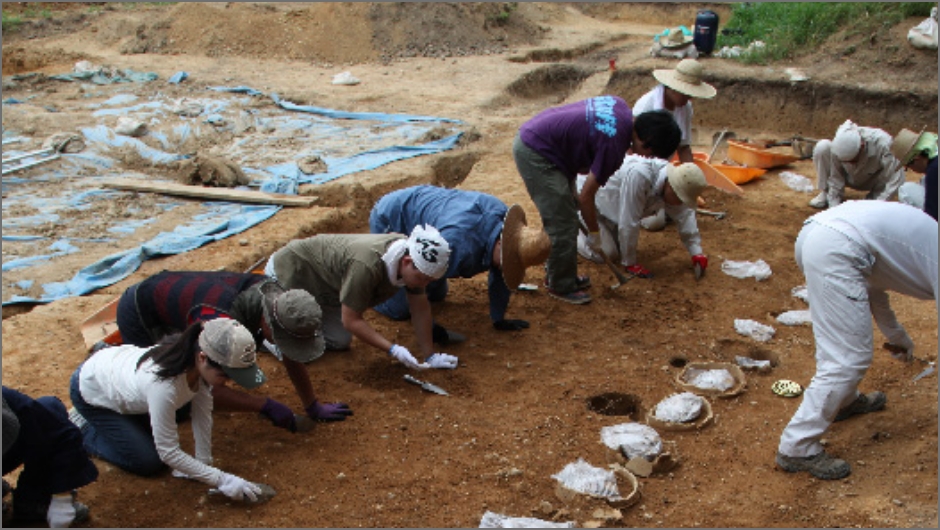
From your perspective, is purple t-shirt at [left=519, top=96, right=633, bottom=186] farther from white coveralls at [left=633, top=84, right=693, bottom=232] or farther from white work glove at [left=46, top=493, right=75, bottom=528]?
white work glove at [left=46, top=493, right=75, bottom=528]

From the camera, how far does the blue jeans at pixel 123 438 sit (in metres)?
3.69

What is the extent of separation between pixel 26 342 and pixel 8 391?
1.92 metres

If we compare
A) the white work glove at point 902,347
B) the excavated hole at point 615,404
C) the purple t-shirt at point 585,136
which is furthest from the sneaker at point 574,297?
the white work glove at point 902,347

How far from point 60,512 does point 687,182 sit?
13.3 ft

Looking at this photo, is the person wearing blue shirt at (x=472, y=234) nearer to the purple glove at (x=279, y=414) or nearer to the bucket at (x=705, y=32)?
the purple glove at (x=279, y=414)

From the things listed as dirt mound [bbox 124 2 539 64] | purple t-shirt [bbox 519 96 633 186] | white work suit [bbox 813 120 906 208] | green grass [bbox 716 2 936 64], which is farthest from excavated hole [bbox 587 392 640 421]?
dirt mound [bbox 124 2 539 64]

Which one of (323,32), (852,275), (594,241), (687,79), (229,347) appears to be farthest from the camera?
(323,32)

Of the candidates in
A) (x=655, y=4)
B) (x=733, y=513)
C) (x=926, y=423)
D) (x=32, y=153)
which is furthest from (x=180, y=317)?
(x=655, y=4)

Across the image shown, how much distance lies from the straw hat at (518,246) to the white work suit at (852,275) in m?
1.49

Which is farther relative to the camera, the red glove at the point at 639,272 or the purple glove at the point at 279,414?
the red glove at the point at 639,272

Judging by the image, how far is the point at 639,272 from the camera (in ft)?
20.7

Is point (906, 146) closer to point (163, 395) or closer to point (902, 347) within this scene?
point (902, 347)

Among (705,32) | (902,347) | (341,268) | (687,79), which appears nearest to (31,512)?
(341,268)

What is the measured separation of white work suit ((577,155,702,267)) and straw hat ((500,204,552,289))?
1.43 meters
